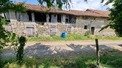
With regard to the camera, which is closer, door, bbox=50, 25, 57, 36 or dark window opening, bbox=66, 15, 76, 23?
door, bbox=50, 25, 57, 36

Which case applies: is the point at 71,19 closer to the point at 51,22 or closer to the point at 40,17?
the point at 51,22

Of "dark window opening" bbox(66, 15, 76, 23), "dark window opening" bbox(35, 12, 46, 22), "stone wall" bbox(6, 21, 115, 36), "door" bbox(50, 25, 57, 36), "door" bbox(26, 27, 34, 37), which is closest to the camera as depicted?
"stone wall" bbox(6, 21, 115, 36)

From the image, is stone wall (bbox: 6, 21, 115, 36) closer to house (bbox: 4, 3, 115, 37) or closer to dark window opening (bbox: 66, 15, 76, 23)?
house (bbox: 4, 3, 115, 37)

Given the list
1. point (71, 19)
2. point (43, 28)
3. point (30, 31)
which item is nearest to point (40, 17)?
point (43, 28)

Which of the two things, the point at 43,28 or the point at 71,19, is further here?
the point at 71,19

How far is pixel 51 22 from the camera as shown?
29.9m

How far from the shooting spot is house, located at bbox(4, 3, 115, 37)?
26.5 meters

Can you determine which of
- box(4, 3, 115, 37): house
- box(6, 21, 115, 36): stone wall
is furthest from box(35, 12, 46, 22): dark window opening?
box(6, 21, 115, 36): stone wall

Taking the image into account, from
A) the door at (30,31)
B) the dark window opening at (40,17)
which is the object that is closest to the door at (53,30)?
the dark window opening at (40,17)

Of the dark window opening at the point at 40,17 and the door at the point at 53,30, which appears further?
the door at the point at 53,30

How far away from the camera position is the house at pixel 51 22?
26516 mm

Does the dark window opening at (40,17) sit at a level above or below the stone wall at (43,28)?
above

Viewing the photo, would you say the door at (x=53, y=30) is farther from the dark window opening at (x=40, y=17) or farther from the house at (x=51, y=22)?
the dark window opening at (x=40, y=17)

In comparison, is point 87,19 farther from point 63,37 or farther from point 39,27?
point 39,27
